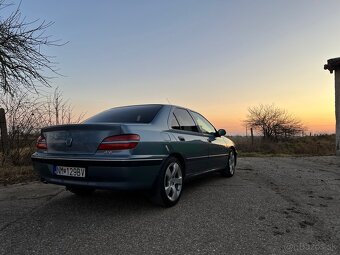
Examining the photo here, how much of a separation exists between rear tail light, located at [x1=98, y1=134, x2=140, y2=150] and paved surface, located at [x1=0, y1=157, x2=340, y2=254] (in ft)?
2.92

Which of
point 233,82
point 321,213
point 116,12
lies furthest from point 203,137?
point 233,82

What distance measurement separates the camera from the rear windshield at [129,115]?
479 centimetres

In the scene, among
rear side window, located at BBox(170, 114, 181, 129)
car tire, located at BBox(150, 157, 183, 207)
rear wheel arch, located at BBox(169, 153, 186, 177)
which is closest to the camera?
car tire, located at BBox(150, 157, 183, 207)

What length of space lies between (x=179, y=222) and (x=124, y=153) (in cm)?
105

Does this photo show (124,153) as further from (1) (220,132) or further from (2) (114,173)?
(1) (220,132)

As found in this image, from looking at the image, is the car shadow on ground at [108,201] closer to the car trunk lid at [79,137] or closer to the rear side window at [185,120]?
the car trunk lid at [79,137]

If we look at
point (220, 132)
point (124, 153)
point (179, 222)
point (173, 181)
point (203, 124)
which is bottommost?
point (179, 222)

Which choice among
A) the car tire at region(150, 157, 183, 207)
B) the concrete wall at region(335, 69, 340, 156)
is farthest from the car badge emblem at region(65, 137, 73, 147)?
the concrete wall at region(335, 69, 340, 156)

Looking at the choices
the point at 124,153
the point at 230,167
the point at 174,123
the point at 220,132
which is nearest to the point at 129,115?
the point at 174,123

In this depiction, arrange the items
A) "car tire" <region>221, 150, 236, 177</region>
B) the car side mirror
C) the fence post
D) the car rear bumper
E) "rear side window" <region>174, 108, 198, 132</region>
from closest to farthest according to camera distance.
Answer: the car rear bumper < "rear side window" <region>174, 108, 198, 132</region> < the car side mirror < "car tire" <region>221, 150, 236, 177</region> < the fence post

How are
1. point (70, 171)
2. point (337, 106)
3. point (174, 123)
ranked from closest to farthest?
point (70, 171) < point (174, 123) < point (337, 106)

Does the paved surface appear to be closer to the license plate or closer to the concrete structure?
the license plate

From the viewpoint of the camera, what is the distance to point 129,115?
501cm

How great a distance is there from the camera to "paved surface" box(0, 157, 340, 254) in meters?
3.22
